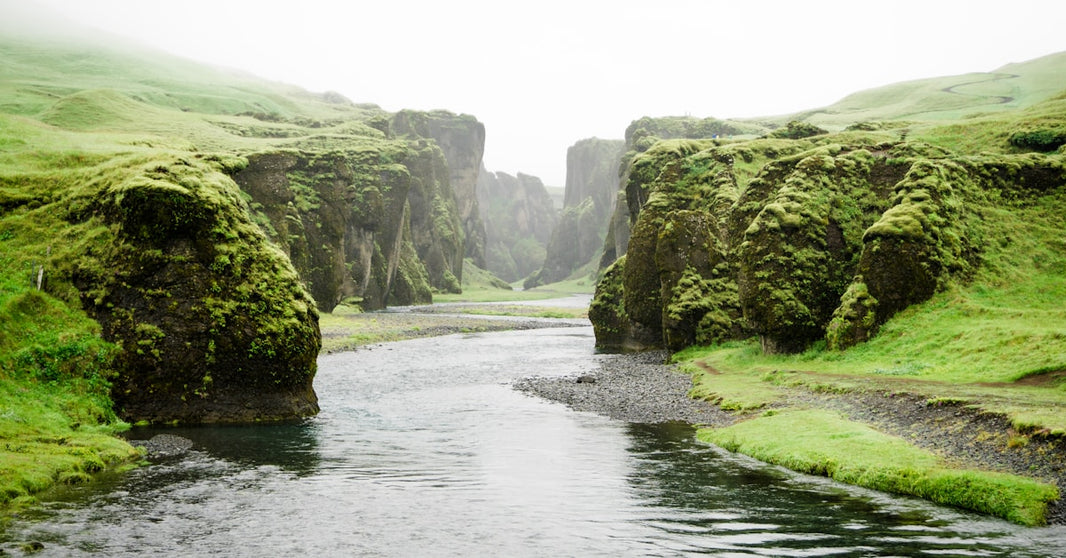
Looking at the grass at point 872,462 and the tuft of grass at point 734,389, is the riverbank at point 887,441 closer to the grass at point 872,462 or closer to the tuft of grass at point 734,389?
the grass at point 872,462

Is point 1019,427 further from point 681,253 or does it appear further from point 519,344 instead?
point 519,344

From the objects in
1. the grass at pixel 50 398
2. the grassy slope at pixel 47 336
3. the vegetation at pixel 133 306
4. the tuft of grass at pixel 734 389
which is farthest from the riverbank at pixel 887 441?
the grassy slope at pixel 47 336

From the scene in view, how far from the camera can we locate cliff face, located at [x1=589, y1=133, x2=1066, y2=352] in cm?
4625

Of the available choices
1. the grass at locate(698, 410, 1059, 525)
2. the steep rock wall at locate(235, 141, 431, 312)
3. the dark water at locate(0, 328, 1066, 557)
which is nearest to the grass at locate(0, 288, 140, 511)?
the dark water at locate(0, 328, 1066, 557)

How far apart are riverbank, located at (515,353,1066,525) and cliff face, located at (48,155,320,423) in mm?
17468

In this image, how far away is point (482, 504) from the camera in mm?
23031

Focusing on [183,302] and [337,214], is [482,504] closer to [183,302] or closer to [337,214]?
[183,302]

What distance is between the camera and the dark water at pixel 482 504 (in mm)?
18609

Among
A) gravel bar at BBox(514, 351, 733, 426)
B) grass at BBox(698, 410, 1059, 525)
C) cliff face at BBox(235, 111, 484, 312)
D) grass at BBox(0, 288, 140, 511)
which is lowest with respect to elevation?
gravel bar at BBox(514, 351, 733, 426)

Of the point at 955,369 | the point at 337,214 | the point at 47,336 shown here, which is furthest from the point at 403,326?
the point at 955,369

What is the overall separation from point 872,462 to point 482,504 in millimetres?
13885

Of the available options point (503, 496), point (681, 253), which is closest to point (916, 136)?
point (681, 253)

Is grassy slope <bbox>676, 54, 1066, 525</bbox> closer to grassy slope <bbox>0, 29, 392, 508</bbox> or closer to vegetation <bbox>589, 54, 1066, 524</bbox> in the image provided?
vegetation <bbox>589, 54, 1066, 524</bbox>

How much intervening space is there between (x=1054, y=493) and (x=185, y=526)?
24553 millimetres
